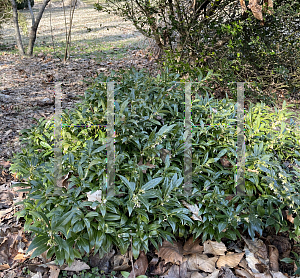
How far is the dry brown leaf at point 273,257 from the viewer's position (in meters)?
1.94

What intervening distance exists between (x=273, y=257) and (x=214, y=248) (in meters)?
0.43

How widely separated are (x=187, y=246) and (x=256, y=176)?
724 mm

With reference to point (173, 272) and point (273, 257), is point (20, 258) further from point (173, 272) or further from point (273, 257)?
point (273, 257)

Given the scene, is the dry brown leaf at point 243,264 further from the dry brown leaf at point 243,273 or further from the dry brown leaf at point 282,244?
the dry brown leaf at point 282,244

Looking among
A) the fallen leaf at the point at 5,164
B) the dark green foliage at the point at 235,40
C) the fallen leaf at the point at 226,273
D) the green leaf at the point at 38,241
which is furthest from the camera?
the dark green foliage at the point at 235,40

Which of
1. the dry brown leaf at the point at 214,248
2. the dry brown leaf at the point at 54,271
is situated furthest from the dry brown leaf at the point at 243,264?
the dry brown leaf at the point at 54,271

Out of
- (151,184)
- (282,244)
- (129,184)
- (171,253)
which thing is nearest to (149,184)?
(151,184)

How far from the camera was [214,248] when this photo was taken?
199 centimetres

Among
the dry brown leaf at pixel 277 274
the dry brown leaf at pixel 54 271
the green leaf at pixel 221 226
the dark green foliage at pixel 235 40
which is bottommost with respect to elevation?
A: the dry brown leaf at pixel 277 274

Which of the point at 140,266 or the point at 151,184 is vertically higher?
the point at 151,184

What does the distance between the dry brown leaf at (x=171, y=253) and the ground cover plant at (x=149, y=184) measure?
2.7 inches

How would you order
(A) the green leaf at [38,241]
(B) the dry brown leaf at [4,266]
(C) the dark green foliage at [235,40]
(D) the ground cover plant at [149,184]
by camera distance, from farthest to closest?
(C) the dark green foliage at [235,40]
(B) the dry brown leaf at [4,266]
(D) the ground cover plant at [149,184]
(A) the green leaf at [38,241]

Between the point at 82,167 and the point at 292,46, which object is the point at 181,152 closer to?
the point at 82,167

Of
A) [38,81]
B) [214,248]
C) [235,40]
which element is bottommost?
[214,248]
